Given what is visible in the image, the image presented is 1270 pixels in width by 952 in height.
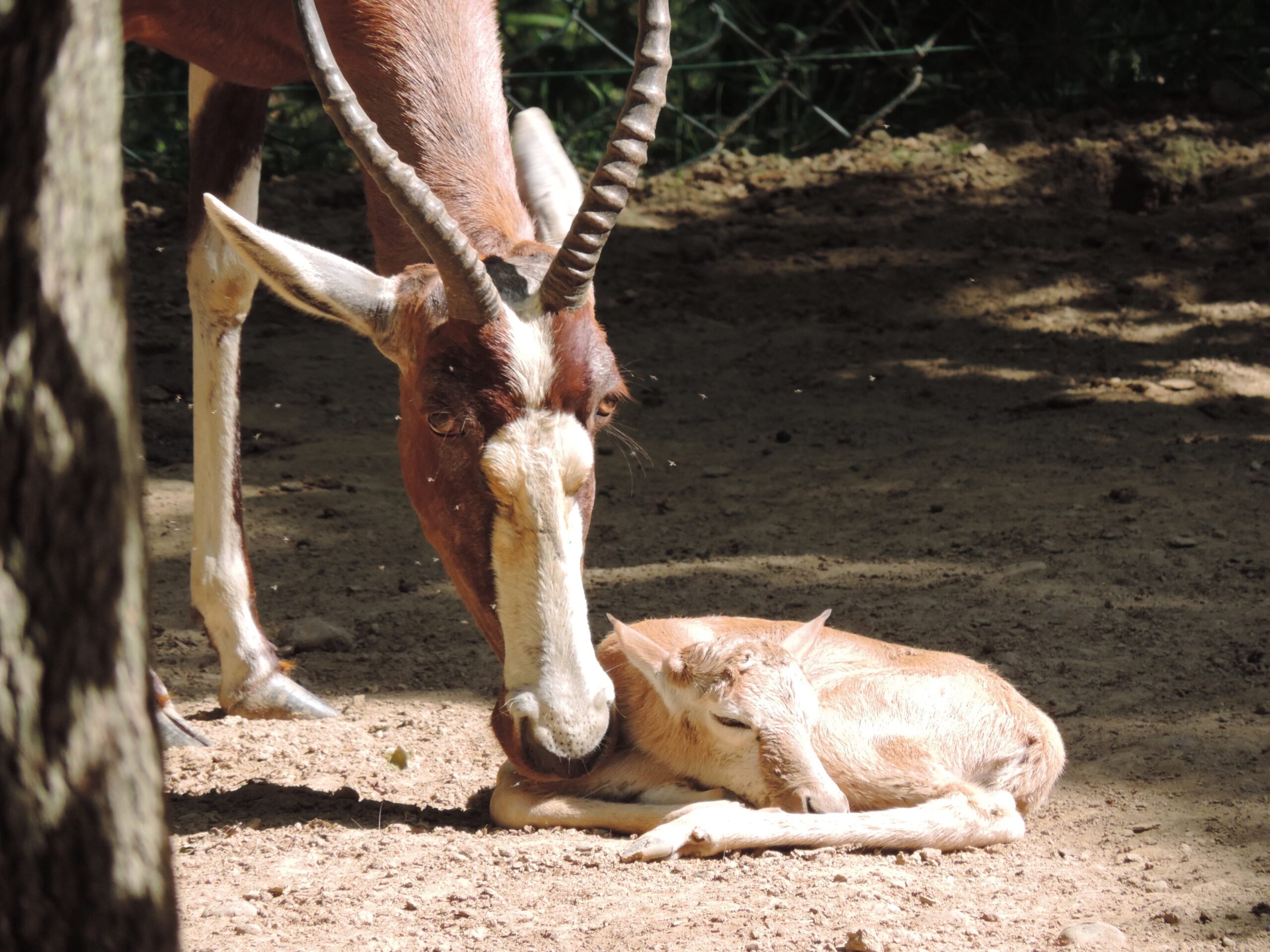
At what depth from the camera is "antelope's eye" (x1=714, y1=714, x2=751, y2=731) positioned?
11.9ft

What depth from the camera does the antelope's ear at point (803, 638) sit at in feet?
12.4

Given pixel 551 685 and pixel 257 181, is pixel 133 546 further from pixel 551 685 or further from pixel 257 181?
pixel 257 181

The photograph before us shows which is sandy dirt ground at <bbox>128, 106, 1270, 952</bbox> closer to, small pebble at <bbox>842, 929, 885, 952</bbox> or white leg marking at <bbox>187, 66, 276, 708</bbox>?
small pebble at <bbox>842, 929, 885, 952</bbox>

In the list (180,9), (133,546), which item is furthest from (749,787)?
(180,9)

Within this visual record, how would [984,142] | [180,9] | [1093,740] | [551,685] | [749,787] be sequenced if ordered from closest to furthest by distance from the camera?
[551,685] → [749,787] → [1093,740] → [180,9] → [984,142]

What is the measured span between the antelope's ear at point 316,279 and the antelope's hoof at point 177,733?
1486 millimetres

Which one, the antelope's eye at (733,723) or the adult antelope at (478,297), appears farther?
the antelope's eye at (733,723)

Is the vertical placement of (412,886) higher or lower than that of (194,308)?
lower

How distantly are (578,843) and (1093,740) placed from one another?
5.08ft

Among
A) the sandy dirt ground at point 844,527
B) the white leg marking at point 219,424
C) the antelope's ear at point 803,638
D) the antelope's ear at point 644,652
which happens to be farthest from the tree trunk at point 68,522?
the white leg marking at point 219,424

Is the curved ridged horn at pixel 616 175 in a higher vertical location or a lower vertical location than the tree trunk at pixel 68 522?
higher

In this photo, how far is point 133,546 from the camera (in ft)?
5.05

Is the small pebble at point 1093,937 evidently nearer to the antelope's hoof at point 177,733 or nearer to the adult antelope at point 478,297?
the adult antelope at point 478,297

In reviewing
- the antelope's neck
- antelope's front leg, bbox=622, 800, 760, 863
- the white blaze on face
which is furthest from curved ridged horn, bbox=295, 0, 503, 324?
antelope's front leg, bbox=622, 800, 760, 863
